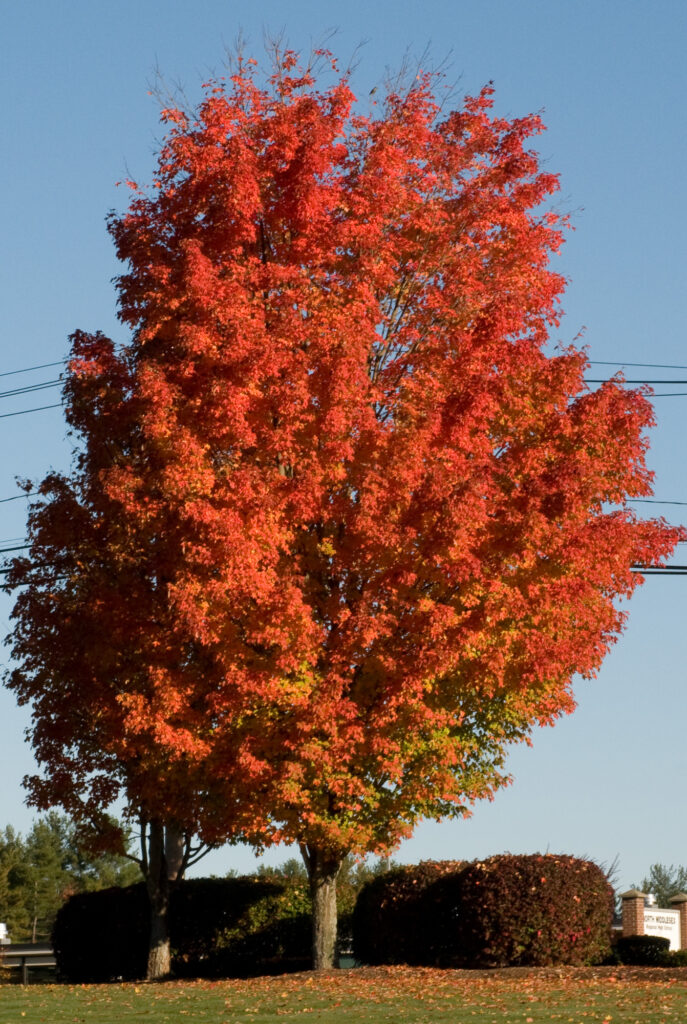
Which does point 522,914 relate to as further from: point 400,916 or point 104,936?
point 104,936

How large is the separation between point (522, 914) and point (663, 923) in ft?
41.2

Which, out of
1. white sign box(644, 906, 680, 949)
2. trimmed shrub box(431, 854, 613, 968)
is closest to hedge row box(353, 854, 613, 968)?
trimmed shrub box(431, 854, 613, 968)

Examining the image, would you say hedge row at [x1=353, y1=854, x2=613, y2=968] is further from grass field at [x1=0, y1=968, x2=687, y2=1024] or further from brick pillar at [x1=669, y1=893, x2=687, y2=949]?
brick pillar at [x1=669, y1=893, x2=687, y2=949]

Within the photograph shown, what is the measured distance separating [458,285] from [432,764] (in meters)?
7.52

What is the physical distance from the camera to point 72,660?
20219 millimetres

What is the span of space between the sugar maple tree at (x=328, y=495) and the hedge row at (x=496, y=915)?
213 cm

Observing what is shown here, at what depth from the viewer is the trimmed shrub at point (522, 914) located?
2136 centimetres

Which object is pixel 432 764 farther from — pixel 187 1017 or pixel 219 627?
pixel 187 1017

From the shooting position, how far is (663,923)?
3228 centimetres

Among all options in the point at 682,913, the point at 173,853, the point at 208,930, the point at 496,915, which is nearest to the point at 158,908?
the point at 173,853

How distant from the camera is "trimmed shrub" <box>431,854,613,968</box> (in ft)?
70.1

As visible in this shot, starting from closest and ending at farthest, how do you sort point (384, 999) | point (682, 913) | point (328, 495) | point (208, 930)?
point (384, 999)
point (328, 495)
point (208, 930)
point (682, 913)

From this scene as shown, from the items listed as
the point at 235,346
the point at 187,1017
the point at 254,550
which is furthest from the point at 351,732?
the point at 235,346

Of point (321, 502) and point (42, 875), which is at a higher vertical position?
point (321, 502)
